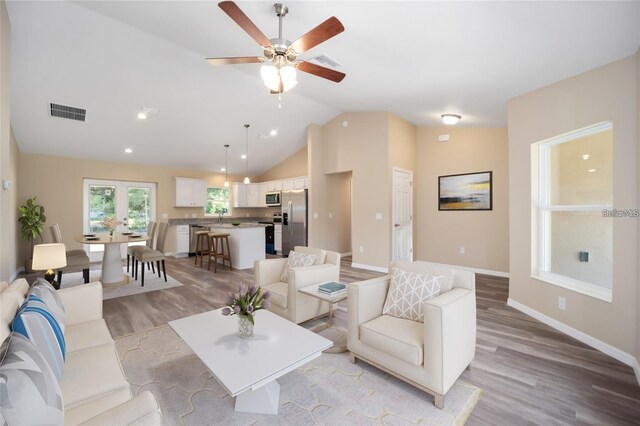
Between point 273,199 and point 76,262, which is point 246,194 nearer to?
point 273,199

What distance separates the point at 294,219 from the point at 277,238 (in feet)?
3.29

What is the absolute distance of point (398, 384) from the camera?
207 cm

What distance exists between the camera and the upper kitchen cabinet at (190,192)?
25.0 ft

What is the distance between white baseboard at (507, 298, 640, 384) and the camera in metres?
2.31

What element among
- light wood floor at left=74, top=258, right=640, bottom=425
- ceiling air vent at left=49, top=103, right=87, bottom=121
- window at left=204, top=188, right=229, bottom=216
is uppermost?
ceiling air vent at left=49, top=103, right=87, bottom=121

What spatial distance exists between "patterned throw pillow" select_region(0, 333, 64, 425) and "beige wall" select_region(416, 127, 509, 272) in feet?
19.2

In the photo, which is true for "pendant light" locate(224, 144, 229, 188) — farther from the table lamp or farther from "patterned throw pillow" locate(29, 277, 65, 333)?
"patterned throw pillow" locate(29, 277, 65, 333)

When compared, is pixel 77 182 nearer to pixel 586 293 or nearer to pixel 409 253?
pixel 409 253

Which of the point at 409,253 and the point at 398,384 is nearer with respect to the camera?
the point at 398,384

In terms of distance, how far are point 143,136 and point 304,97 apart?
3440mm

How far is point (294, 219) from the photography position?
7523mm

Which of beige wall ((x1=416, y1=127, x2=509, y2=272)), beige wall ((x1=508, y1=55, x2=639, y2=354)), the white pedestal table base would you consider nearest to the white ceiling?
beige wall ((x1=508, y1=55, x2=639, y2=354))

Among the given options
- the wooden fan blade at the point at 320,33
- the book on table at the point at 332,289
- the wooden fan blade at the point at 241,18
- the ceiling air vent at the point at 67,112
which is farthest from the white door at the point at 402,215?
the ceiling air vent at the point at 67,112

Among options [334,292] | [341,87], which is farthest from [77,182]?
[334,292]
